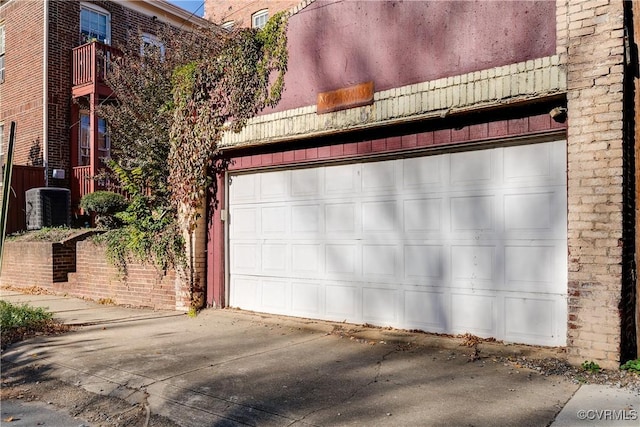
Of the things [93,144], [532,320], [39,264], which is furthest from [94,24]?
[532,320]

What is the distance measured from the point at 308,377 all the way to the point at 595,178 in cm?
333

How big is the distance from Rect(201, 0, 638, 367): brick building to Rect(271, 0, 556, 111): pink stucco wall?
19 mm

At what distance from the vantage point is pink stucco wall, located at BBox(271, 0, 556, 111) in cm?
532

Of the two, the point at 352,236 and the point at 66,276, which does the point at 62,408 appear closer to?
the point at 352,236

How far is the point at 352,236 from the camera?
6.84m

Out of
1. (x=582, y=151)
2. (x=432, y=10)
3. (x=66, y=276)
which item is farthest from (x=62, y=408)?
(x=66, y=276)

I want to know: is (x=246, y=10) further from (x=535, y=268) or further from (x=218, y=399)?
(x=218, y=399)

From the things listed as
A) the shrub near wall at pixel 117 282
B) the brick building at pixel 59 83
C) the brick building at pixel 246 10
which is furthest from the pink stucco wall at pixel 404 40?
the brick building at pixel 246 10

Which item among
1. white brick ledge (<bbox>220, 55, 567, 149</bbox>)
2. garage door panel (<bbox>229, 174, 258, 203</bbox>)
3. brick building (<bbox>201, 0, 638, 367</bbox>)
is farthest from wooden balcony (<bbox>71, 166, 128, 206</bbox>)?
white brick ledge (<bbox>220, 55, 567, 149</bbox>)

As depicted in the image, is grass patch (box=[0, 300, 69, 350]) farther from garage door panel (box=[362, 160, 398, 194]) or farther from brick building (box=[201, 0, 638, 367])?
garage door panel (box=[362, 160, 398, 194])

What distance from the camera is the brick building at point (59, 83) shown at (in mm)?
15422

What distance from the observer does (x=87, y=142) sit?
1667 cm

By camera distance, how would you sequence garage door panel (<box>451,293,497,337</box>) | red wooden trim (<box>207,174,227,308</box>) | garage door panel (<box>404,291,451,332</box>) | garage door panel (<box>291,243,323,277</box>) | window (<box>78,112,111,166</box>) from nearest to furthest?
garage door panel (<box>451,293,497,337</box>) < garage door panel (<box>404,291,451,332</box>) < garage door panel (<box>291,243,323,277</box>) < red wooden trim (<box>207,174,227,308</box>) < window (<box>78,112,111,166</box>)

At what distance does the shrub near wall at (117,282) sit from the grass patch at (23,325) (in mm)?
1702
